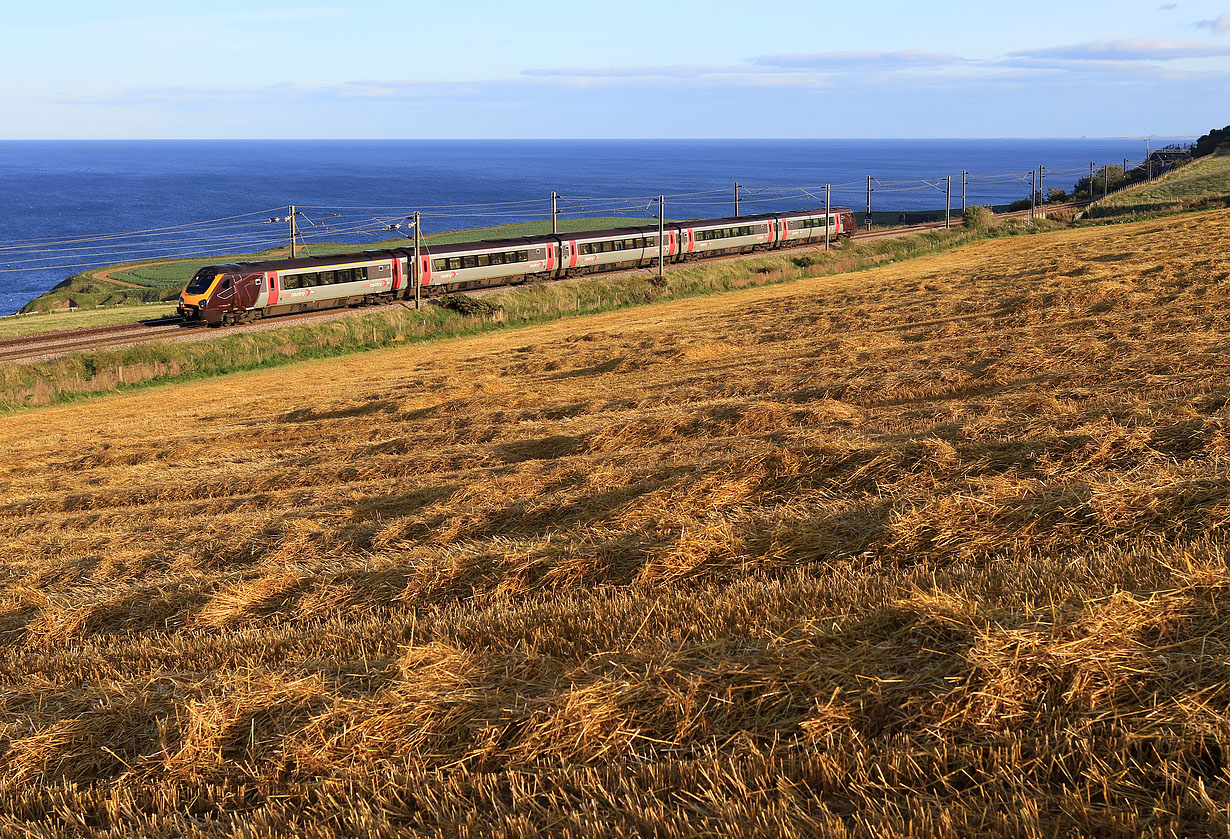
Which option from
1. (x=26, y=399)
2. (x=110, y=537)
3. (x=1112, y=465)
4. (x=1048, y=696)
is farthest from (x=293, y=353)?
(x=1048, y=696)

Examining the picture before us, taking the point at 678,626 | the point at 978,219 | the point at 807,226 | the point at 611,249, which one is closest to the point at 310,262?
the point at 611,249

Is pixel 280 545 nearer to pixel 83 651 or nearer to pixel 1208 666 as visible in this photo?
pixel 83 651

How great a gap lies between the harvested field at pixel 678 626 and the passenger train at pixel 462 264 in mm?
28760

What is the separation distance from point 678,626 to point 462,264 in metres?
45.3

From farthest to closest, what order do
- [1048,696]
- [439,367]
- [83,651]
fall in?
[439,367] → [83,651] → [1048,696]

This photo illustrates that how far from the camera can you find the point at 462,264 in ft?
162

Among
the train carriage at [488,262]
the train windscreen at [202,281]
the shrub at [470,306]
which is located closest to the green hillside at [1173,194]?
the train carriage at [488,262]

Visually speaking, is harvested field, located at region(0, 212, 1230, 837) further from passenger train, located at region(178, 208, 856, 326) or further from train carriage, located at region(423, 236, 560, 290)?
train carriage, located at region(423, 236, 560, 290)

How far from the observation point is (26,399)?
3008cm

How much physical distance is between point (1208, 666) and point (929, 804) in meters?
1.65

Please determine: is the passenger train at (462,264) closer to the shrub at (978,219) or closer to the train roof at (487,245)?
the train roof at (487,245)

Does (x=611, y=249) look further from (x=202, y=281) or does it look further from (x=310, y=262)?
(x=202, y=281)

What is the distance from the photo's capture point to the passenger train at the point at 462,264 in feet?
137

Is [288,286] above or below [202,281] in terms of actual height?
below
